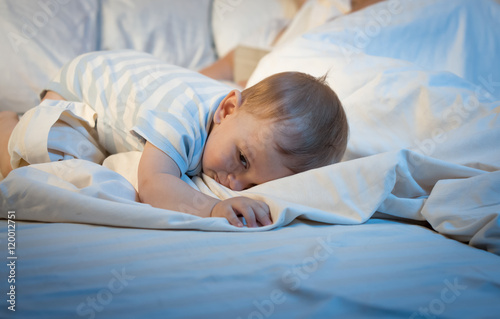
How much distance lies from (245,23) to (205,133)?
1467mm

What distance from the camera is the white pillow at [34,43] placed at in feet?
5.36

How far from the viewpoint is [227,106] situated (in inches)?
41.8

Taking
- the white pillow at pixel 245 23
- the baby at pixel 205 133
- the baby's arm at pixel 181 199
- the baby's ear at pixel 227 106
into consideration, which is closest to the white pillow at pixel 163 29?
the white pillow at pixel 245 23

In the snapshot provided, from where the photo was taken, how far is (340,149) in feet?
3.30

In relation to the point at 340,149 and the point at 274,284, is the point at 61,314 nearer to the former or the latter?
the point at 274,284

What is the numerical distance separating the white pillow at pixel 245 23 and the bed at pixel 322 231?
0.93m

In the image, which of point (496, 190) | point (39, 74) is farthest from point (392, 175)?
point (39, 74)

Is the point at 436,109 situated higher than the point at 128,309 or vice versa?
the point at 436,109

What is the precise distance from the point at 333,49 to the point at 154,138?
764 millimetres

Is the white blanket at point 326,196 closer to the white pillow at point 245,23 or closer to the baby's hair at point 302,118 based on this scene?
the baby's hair at point 302,118

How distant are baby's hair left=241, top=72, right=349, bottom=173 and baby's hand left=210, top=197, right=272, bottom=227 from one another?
0.16 m

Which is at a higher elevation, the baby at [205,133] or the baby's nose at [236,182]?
the baby at [205,133]

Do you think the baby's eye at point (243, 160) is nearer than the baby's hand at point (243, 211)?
No

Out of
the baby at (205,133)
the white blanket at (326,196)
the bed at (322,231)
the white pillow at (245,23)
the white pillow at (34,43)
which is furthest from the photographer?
the white pillow at (245,23)
